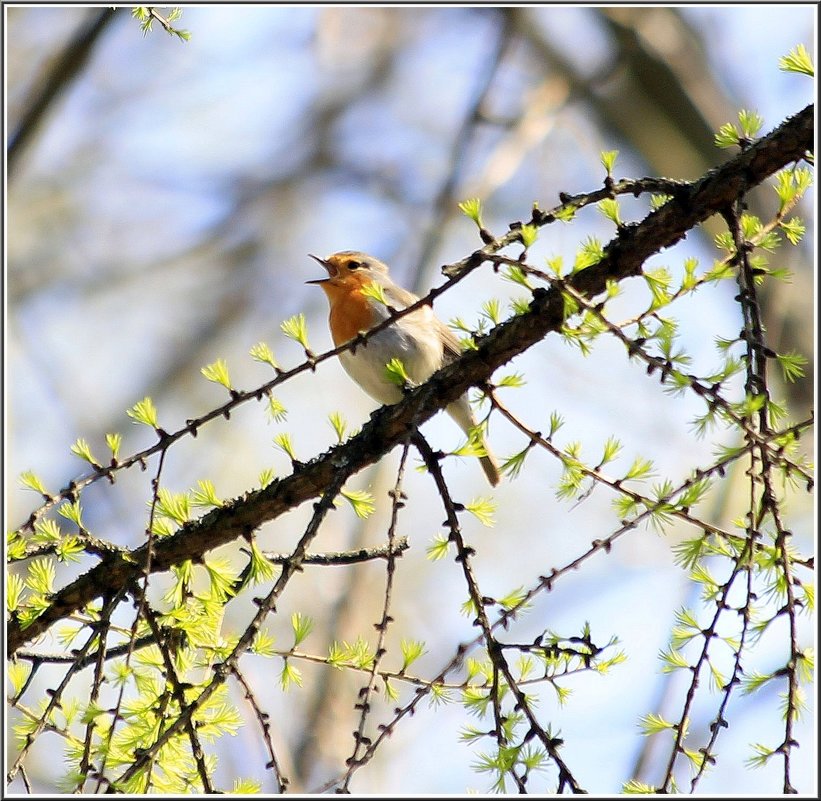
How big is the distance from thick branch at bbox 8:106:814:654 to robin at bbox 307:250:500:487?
5.74 feet

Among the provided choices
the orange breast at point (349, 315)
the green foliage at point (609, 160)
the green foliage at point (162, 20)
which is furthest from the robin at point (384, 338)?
the green foliage at point (609, 160)

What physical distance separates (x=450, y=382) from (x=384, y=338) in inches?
94.3

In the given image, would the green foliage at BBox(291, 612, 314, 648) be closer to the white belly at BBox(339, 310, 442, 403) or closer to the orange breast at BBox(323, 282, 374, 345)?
the white belly at BBox(339, 310, 442, 403)

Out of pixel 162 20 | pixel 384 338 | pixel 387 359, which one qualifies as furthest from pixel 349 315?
pixel 162 20

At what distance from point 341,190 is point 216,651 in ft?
32.4

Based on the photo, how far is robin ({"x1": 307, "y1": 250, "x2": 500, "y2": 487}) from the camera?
4.97 m

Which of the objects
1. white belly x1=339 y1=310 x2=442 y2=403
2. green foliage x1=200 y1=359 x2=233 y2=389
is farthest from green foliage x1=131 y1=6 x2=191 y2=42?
white belly x1=339 y1=310 x2=442 y2=403

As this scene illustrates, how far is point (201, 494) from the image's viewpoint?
268 cm

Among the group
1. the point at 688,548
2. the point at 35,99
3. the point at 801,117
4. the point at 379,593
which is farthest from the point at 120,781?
the point at 35,99

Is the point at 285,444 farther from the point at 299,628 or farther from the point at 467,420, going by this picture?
the point at 467,420

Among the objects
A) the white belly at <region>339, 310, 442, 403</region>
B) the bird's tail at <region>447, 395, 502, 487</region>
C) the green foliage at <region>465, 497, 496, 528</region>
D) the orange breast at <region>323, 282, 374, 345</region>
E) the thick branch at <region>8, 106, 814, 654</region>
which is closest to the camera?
the thick branch at <region>8, 106, 814, 654</region>

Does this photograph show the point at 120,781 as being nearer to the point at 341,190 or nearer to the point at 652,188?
the point at 652,188

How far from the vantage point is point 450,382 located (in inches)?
105

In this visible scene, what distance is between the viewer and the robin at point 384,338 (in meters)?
4.97
